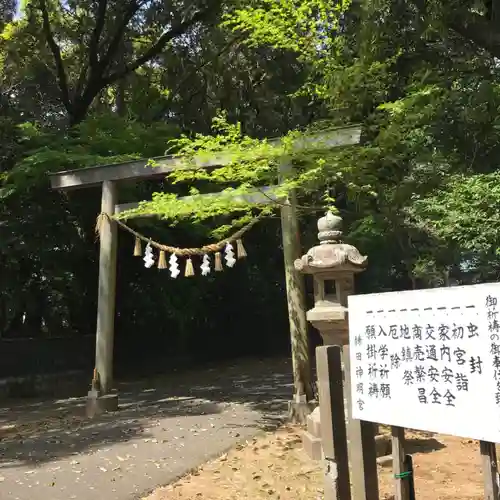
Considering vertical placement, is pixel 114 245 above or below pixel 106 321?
above

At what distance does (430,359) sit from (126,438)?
15.5ft

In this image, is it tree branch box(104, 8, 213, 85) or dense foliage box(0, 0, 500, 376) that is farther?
tree branch box(104, 8, 213, 85)

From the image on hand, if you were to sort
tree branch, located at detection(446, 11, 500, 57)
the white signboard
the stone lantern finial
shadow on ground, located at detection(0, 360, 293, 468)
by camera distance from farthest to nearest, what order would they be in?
tree branch, located at detection(446, 11, 500, 57), shadow on ground, located at detection(0, 360, 293, 468), the stone lantern finial, the white signboard

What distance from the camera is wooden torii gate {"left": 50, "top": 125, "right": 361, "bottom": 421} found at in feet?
22.6

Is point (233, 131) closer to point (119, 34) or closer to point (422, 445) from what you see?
point (422, 445)

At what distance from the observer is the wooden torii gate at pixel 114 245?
22.6 ft

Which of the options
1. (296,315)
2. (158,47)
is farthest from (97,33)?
(296,315)

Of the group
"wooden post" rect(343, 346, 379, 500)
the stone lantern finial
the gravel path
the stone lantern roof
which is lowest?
the gravel path

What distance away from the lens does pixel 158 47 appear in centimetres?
1391

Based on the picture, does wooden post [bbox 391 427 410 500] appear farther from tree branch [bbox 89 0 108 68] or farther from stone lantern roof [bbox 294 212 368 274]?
tree branch [bbox 89 0 108 68]

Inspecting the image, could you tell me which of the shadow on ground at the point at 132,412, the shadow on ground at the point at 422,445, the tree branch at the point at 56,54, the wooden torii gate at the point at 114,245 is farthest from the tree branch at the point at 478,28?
the tree branch at the point at 56,54

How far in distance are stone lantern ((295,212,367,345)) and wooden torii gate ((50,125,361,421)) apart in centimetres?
133

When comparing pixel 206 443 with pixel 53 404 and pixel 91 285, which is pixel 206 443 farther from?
pixel 91 285

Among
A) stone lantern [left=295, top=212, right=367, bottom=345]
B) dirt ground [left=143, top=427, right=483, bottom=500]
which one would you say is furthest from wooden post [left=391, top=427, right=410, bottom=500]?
stone lantern [left=295, top=212, right=367, bottom=345]
